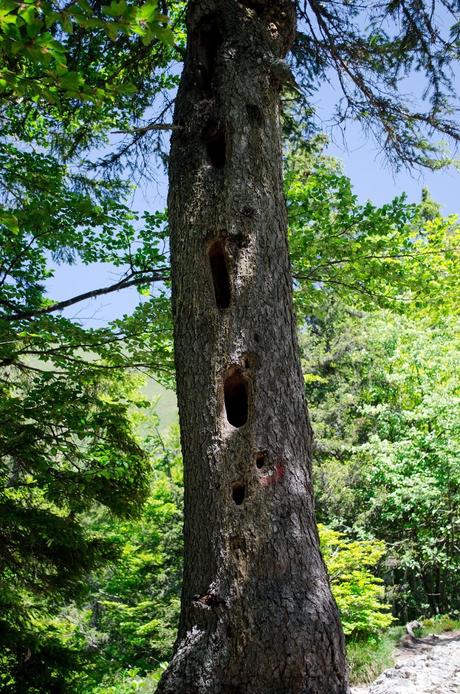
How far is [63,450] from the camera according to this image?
5.57 meters

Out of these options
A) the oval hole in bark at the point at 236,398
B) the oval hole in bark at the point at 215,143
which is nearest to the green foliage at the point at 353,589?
the oval hole in bark at the point at 236,398

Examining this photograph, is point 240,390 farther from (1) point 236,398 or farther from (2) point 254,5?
(2) point 254,5

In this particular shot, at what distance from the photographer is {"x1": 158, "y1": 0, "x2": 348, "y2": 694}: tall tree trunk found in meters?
2.46

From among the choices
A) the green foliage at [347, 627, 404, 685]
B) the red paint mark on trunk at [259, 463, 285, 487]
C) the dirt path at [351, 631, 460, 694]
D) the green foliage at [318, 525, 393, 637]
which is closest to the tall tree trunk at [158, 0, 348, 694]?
the red paint mark on trunk at [259, 463, 285, 487]

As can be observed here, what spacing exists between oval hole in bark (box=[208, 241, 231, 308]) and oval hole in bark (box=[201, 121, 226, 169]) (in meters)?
0.53

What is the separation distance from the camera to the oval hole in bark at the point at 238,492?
275 cm

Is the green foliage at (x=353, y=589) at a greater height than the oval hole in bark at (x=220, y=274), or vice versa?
the oval hole in bark at (x=220, y=274)

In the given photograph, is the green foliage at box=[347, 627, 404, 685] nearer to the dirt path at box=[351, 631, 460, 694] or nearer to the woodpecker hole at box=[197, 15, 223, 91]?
the dirt path at box=[351, 631, 460, 694]

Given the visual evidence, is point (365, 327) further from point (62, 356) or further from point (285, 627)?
point (285, 627)

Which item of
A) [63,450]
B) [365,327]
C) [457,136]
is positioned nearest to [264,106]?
[457,136]

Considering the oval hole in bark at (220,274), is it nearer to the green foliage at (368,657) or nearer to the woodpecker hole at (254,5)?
the woodpecker hole at (254,5)

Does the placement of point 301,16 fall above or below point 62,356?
above

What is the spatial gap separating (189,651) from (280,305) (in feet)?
5.49

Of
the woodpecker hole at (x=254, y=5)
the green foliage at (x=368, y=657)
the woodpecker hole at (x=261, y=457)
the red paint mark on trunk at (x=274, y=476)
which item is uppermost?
the woodpecker hole at (x=254, y=5)
